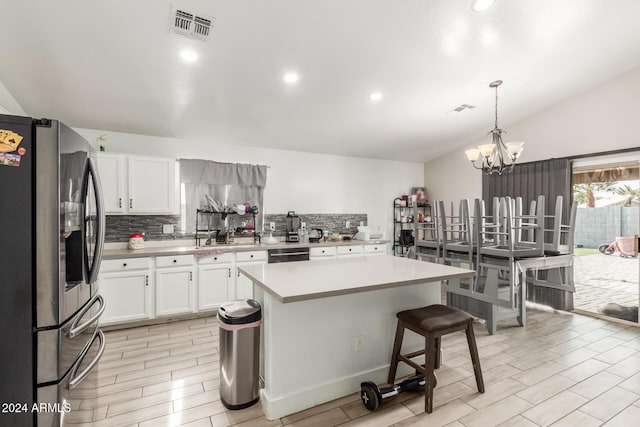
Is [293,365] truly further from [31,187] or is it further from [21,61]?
[21,61]

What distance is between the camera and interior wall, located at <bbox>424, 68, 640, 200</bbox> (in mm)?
3689

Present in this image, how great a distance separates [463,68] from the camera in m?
3.29

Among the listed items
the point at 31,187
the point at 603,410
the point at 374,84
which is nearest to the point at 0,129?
the point at 31,187

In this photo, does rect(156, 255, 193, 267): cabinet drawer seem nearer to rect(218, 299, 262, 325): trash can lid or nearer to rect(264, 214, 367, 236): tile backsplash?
rect(264, 214, 367, 236): tile backsplash

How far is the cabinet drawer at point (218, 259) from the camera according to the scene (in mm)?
3823

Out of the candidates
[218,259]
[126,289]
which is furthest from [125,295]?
[218,259]

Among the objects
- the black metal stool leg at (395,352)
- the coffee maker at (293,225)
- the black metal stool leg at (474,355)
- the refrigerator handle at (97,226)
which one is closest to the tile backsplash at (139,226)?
the coffee maker at (293,225)

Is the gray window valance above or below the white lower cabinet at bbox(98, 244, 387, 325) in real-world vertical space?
above

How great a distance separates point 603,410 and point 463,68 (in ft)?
10.6

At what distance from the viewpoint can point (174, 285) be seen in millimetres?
3670

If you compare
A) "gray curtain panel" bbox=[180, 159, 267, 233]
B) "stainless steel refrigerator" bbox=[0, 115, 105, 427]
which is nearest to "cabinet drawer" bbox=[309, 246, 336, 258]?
"gray curtain panel" bbox=[180, 159, 267, 233]

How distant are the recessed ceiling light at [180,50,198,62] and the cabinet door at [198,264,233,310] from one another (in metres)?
2.38

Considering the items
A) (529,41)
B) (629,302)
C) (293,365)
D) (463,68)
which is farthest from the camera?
(629,302)

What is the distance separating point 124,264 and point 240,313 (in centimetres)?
219
